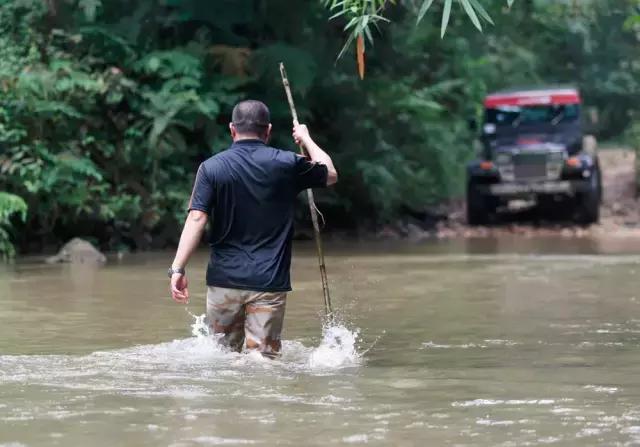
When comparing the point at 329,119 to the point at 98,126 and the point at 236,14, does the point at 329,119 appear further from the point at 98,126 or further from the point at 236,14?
the point at 98,126

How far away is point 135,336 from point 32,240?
10.6m

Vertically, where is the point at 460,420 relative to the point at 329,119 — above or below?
below

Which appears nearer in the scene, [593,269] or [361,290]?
[361,290]

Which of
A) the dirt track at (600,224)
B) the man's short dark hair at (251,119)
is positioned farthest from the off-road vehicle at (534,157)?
the man's short dark hair at (251,119)

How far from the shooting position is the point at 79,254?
61.5ft

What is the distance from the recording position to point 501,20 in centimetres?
3225

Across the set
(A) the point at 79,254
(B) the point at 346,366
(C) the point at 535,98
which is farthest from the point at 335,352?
(C) the point at 535,98

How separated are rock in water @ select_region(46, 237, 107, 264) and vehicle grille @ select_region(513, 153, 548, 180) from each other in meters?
9.58

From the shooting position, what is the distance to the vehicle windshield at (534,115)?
26.2 m

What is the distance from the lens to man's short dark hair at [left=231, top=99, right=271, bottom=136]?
8.38 metres

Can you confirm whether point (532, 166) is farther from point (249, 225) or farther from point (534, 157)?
point (249, 225)

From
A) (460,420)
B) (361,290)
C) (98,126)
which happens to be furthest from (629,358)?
(98,126)

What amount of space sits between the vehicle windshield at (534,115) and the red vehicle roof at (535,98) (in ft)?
0.30

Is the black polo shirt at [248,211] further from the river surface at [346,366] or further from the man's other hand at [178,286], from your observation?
the river surface at [346,366]
